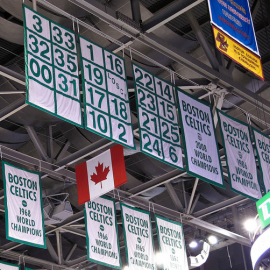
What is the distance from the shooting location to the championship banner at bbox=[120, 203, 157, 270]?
1675 centimetres

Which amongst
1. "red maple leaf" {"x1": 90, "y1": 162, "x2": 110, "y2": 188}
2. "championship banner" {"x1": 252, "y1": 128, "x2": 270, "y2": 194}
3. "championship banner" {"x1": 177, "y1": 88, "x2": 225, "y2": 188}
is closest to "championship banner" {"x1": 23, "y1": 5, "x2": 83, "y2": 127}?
"championship banner" {"x1": 177, "y1": 88, "x2": 225, "y2": 188}

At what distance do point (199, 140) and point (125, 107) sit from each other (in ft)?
7.53

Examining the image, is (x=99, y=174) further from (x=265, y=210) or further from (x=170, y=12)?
(x=265, y=210)

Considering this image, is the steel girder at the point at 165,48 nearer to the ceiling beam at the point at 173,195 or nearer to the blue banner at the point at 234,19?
the blue banner at the point at 234,19

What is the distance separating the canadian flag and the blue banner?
4073mm

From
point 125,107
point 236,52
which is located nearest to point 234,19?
point 236,52

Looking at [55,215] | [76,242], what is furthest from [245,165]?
[76,242]

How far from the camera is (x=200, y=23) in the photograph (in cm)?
1686

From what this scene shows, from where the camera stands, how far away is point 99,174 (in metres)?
15.7

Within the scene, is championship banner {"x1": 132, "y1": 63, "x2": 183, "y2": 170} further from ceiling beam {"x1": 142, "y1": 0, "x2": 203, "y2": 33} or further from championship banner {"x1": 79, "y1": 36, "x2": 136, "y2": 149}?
ceiling beam {"x1": 142, "y1": 0, "x2": 203, "y2": 33}

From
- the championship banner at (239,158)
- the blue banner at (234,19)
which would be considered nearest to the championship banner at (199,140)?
the championship banner at (239,158)

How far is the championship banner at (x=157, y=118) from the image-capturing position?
13413 millimetres

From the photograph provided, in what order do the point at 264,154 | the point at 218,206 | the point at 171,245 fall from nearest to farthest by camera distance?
1. the point at 264,154
2. the point at 171,245
3. the point at 218,206

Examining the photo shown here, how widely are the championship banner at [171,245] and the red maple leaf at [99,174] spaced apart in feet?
10.7
